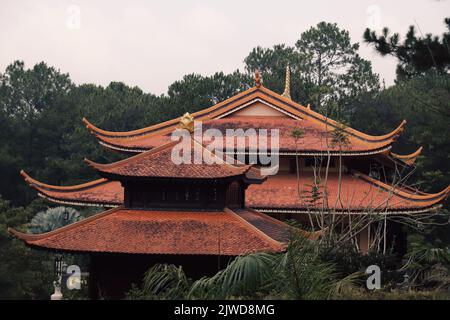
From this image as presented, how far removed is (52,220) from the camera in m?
38.9

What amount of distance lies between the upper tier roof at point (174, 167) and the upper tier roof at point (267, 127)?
521 centimetres

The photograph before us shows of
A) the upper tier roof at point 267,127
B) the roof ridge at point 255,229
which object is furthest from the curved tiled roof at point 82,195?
the roof ridge at point 255,229

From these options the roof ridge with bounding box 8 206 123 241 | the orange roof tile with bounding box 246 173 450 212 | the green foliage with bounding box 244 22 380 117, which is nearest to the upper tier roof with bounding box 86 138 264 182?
the roof ridge with bounding box 8 206 123 241

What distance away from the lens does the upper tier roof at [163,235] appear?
2144 centimetres

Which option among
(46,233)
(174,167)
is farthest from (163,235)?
(46,233)

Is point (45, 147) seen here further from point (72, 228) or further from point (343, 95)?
point (72, 228)

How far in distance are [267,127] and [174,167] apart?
306 inches

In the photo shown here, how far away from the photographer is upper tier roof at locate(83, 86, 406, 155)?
94.2ft

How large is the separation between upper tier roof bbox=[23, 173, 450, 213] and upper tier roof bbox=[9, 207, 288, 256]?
404 centimetres

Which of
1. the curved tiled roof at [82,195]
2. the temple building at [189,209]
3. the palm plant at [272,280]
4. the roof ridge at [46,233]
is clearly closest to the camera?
the palm plant at [272,280]

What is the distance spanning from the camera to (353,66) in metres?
66.6

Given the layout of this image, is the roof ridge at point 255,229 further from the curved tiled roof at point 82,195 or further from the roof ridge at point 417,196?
the roof ridge at point 417,196
